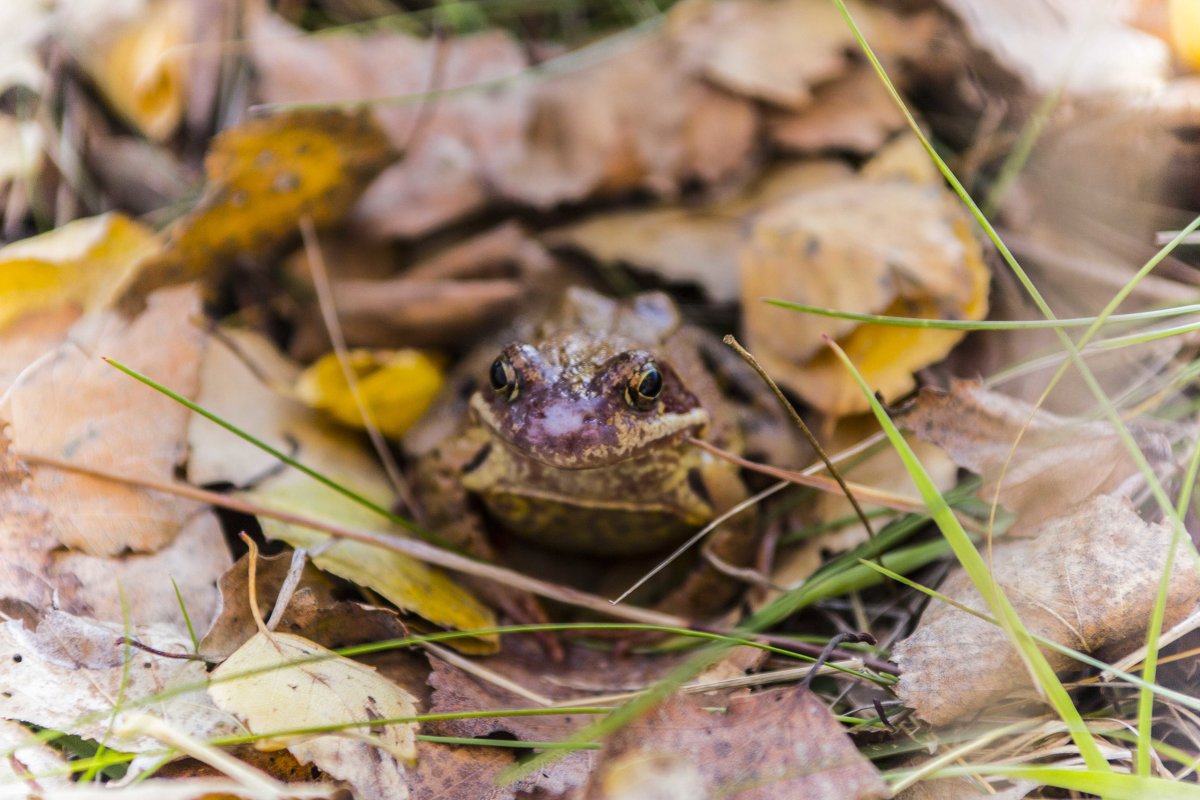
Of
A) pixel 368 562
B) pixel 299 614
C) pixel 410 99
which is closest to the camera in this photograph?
pixel 299 614

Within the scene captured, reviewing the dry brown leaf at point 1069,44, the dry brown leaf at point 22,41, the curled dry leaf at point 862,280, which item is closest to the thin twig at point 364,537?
the curled dry leaf at point 862,280

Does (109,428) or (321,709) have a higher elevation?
(109,428)

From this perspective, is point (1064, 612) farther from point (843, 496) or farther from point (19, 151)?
point (19, 151)

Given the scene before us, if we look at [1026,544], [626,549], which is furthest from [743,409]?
[1026,544]

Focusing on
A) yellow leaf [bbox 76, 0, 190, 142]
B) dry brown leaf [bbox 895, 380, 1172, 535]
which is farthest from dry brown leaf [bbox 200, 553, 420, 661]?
yellow leaf [bbox 76, 0, 190, 142]

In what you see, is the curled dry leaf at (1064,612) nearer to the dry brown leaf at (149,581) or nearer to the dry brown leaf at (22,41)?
the dry brown leaf at (149,581)

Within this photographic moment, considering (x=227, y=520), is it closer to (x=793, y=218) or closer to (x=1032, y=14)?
(x=793, y=218)

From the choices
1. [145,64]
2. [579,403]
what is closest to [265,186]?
[145,64]
